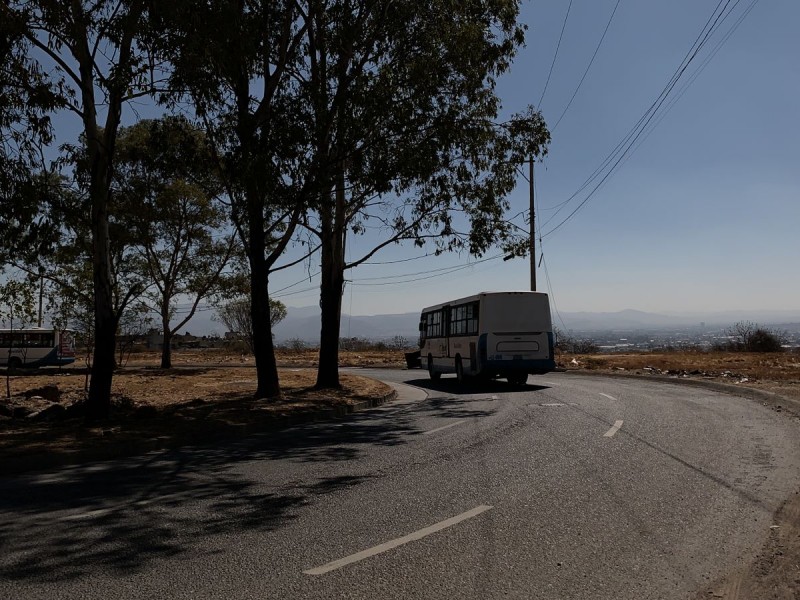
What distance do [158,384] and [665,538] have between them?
22.1 meters

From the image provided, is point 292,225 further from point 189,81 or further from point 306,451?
point 306,451

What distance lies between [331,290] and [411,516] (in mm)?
15262

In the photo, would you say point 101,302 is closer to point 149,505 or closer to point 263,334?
point 263,334

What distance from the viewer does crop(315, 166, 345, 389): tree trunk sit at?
68.6 feet

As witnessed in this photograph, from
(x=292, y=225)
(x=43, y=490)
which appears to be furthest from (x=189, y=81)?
(x=43, y=490)

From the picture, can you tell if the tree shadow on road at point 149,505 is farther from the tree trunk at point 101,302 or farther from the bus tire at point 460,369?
the bus tire at point 460,369

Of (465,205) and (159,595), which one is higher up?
(465,205)

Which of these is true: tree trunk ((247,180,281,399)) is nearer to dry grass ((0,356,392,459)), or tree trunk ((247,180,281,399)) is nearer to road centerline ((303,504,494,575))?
dry grass ((0,356,392,459))

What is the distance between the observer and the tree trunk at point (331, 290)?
2091 centimetres

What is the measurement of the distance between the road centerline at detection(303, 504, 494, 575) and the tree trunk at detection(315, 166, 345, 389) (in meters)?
14.8

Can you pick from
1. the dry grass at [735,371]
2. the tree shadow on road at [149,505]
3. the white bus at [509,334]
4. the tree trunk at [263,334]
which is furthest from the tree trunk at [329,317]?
the dry grass at [735,371]

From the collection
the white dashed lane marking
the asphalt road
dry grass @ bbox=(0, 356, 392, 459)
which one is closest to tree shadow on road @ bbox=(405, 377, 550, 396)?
dry grass @ bbox=(0, 356, 392, 459)

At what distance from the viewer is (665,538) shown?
5613mm

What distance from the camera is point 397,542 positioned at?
552 centimetres
